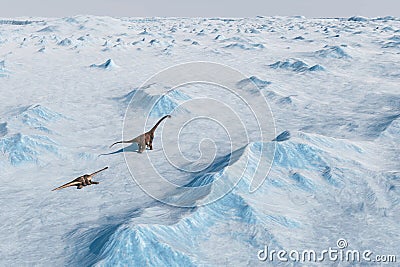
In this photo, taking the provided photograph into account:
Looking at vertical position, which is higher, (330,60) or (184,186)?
(330,60)

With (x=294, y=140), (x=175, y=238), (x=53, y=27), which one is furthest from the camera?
(x=53, y=27)

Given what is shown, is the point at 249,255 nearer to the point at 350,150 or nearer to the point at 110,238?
the point at 110,238

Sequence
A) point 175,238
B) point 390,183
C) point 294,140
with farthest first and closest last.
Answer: point 294,140 < point 390,183 < point 175,238

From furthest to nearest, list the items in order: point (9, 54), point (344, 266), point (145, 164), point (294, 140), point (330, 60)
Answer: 1. point (9, 54)
2. point (330, 60)
3. point (145, 164)
4. point (294, 140)
5. point (344, 266)

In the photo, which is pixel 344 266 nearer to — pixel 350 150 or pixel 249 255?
pixel 249 255

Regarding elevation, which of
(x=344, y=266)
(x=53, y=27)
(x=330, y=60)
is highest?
(x=53, y=27)

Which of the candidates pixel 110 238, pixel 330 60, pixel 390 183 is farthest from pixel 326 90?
pixel 110 238

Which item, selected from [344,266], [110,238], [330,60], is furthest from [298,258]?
[330,60]

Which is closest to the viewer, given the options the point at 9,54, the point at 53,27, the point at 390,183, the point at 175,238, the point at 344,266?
the point at 344,266

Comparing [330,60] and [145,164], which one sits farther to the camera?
[330,60]
